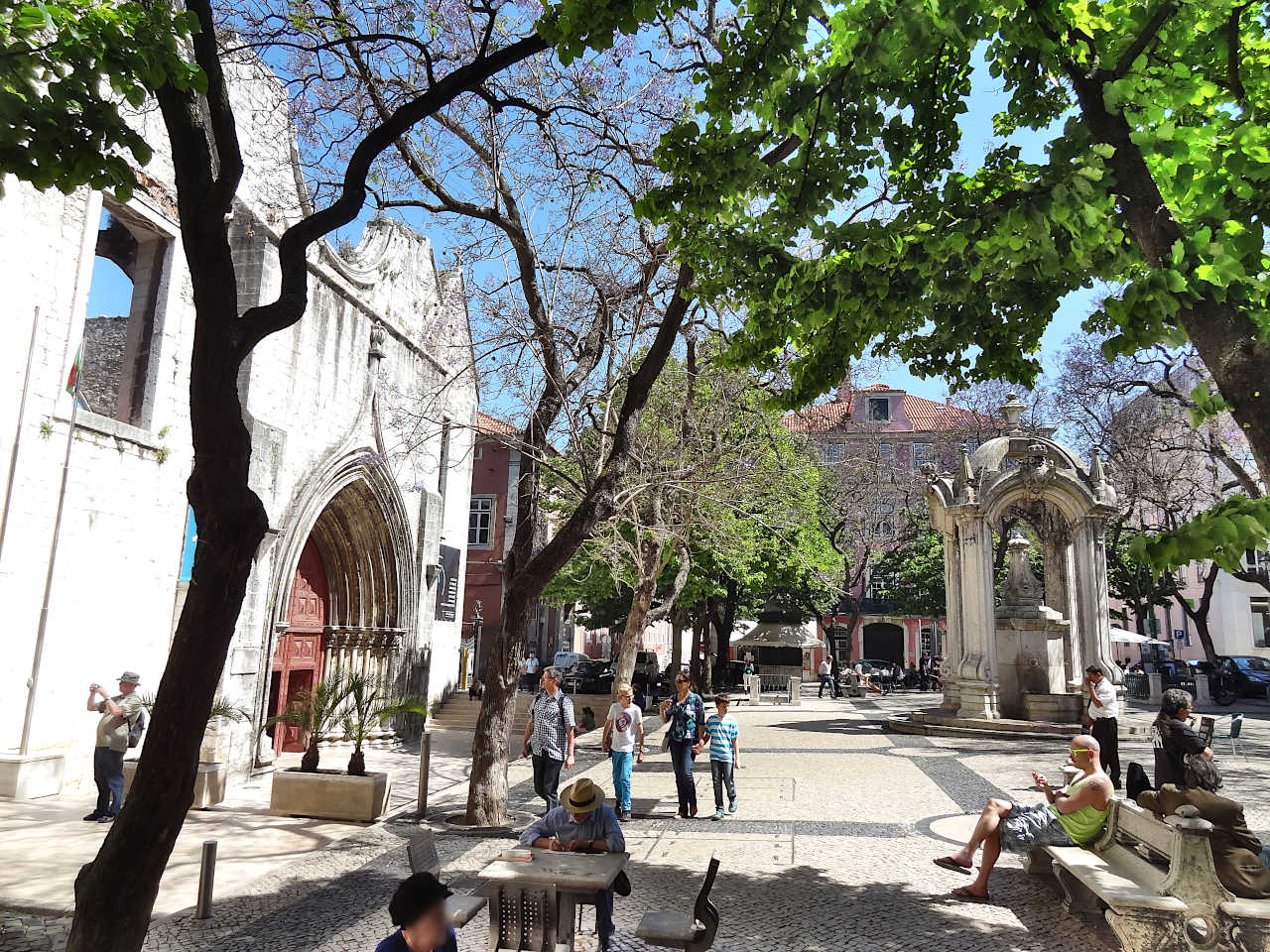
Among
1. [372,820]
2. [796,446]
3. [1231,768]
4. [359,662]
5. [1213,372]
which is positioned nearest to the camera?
[1213,372]

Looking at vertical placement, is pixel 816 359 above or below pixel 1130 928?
above

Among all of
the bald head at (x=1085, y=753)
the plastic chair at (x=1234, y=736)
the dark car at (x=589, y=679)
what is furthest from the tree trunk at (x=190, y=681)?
the dark car at (x=589, y=679)

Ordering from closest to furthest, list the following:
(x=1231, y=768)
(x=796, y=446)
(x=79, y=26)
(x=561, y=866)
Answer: (x=79, y=26)
(x=561, y=866)
(x=1231, y=768)
(x=796, y=446)

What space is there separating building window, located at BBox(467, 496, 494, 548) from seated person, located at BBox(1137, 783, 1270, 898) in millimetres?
33684

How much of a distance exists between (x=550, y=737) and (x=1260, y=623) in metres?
48.1

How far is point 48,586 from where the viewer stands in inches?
380

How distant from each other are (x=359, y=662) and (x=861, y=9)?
48.1 feet

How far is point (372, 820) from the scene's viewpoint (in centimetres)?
950

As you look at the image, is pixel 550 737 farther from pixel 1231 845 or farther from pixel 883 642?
pixel 883 642

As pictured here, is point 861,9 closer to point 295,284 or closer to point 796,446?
point 295,284

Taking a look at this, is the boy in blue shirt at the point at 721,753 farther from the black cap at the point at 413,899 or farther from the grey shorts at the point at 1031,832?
the black cap at the point at 413,899

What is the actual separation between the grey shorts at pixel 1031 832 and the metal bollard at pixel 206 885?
611cm

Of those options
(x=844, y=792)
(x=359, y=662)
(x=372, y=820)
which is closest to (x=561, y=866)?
(x=372, y=820)

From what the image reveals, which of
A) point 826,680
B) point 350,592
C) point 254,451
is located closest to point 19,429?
point 254,451
